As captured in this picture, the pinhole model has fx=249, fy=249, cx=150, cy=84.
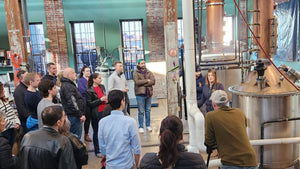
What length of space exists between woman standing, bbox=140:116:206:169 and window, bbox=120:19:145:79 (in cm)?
789

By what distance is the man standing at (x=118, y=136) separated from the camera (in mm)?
2396

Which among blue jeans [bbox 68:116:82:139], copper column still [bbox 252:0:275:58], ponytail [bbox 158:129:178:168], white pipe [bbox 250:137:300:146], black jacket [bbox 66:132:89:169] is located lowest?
white pipe [bbox 250:137:300:146]

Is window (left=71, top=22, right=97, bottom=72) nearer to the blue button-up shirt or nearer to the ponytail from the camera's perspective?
the blue button-up shirt

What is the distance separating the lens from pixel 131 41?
9883 millimetres

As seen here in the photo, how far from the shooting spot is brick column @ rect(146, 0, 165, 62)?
30.9ft

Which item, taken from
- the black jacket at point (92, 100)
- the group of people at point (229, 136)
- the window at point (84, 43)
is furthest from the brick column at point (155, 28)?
the group of people at point (229, 136)

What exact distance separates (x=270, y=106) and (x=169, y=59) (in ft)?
6.61

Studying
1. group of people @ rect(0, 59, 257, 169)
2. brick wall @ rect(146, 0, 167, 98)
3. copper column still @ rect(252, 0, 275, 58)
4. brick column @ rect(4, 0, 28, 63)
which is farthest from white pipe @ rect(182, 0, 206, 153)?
brick wall @ rect(146, 0, 167, 98)

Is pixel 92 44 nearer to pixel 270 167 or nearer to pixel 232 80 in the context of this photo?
pixel 232 80

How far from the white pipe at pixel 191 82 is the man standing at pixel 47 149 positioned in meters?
1.89

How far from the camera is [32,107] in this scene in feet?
11.3

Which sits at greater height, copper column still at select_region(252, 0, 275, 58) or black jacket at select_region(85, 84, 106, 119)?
copper column still at select_region(252, 0, 275, 58)

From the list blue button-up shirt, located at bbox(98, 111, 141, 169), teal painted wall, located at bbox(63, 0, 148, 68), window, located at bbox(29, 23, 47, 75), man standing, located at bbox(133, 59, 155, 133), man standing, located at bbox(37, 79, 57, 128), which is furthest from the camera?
window, located at bbox(29, 23, 47, 75)

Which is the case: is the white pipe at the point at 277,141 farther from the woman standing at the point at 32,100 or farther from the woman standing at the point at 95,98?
the woman standing at the point at 32,100
